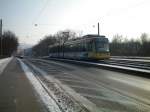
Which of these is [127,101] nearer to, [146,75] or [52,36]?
[146,75]

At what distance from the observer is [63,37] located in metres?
154

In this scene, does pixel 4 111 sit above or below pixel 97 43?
below

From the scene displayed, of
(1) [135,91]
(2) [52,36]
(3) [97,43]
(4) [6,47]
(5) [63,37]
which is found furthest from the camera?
(2) [52,36]

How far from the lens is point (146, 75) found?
19.2m

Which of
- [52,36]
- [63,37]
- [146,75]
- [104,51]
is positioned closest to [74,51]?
[104,51]

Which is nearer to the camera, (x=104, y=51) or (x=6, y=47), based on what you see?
(x=104, y=51)

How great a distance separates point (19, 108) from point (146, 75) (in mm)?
12329

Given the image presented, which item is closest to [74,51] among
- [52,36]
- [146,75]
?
[146,75]

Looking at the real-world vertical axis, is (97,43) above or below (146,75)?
above

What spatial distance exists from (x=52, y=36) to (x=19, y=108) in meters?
163

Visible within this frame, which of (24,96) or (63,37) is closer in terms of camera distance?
(24,96)

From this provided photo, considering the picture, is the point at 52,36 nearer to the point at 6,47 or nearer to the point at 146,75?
the point at 6,47

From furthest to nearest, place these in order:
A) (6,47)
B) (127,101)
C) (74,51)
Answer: (6,47), (74,51), (127,101)

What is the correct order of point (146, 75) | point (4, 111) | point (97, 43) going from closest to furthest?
point (4, 111) < point (146, 75) < point (97, 43)
